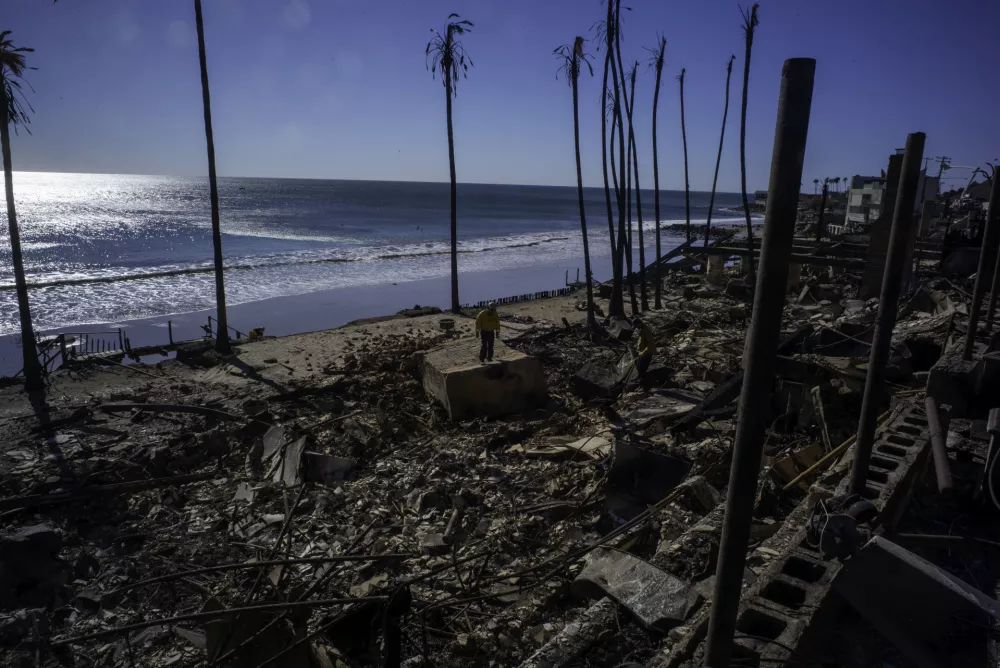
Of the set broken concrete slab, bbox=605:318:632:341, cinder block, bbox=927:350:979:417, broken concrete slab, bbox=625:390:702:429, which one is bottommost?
broken concrete slab, bbox=605:318:632:341

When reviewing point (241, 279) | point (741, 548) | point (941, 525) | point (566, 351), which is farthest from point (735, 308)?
point (241, 279)

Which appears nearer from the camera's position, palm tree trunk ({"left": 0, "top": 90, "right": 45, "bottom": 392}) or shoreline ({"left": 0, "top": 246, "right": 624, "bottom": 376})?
palm tree trunk ({"left": 0, "top": 90, "right": 45, "bottom": 392})

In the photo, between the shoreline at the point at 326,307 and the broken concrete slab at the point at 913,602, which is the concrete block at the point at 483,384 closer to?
the broken concrete slab at the point at 913,602

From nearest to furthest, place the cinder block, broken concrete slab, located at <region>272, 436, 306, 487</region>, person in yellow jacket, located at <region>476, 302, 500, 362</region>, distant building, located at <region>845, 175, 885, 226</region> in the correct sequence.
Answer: the cinder block < broken concrete slab, located at <region>272, 436, 306, 487</region> < person in yellow jacket, located at <region>476, 302, 500, 362</region> < distant building, located at <region>845, 175, 885, 226</region>

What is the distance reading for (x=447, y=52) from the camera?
21.6 metres

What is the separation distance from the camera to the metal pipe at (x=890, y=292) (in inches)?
213

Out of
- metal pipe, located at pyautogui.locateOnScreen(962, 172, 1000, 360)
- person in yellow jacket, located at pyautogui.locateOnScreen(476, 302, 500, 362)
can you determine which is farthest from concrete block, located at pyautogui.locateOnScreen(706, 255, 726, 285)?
person in yellow jacket, located at pyautogui.locateOnScreen(476, 302, 500, 362)

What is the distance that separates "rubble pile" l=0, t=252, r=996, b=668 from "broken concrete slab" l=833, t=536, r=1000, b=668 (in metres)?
0.97

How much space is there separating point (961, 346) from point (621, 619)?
874cm

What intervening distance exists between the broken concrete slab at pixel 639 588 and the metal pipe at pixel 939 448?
3.29 meters

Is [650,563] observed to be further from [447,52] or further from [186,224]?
[186,224]

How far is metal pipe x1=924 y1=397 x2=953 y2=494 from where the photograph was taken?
634 cm

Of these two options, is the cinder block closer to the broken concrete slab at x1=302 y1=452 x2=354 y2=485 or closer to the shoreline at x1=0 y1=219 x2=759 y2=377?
the broken concrete slab at x1=302 y1=452 x2=354 y2=485

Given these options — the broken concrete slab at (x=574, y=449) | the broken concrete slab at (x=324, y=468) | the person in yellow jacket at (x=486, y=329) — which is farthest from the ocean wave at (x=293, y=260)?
the broken concrete slab at (x=574, y=449)
